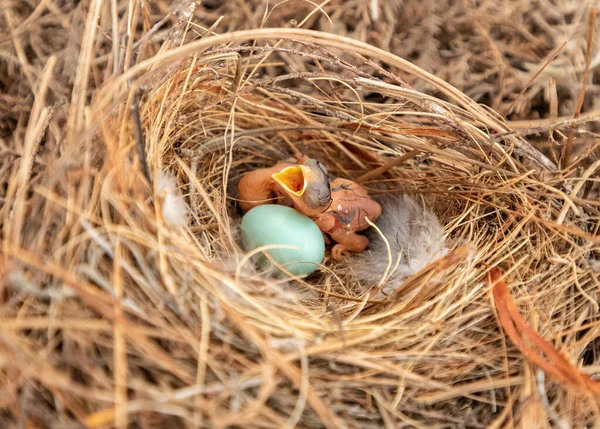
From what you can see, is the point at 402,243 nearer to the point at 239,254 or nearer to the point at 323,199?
the point at 323,199

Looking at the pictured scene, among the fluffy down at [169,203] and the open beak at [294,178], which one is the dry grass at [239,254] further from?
the open beak at [294,178]

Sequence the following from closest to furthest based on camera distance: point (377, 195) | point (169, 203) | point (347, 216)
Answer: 1. point (169, 203)
2. point (347, 216)
3. point (377, 195)

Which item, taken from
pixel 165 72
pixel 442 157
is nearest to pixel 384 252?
pixel 442 157

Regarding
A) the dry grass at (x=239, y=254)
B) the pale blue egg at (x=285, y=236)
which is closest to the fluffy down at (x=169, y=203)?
the dry grass at (x=239, y=254)

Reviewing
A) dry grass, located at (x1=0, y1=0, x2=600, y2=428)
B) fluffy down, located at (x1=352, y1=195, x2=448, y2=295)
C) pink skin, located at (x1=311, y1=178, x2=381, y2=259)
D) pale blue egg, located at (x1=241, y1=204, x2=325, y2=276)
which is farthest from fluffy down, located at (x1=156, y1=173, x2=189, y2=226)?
fluffy down, located at (x1=352, y1=195, x2=448, y2=295)

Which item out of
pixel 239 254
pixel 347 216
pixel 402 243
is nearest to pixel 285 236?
pixel 239 254
